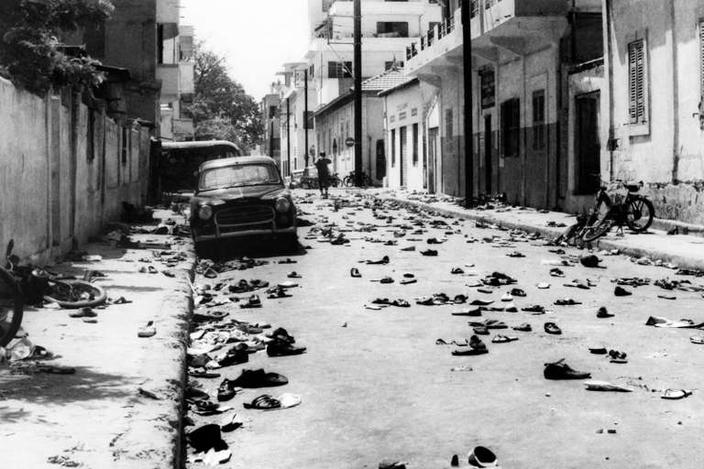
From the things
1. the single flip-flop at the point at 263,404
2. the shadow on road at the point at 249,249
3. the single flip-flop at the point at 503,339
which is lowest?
the single flip-flop at the point at 263,404

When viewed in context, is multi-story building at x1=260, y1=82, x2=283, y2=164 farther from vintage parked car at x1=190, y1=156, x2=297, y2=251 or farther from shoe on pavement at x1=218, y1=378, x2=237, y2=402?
shoe on pavement at x1=218, y1=378, x2=237, y2=402

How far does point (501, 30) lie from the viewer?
27.4 m

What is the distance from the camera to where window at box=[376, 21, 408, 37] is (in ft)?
258

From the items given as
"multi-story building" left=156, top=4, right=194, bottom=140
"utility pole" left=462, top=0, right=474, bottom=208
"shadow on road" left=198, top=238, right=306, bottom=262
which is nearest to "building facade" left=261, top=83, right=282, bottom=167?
"multi-story building" left=156, top=4, right=194, bottom=140

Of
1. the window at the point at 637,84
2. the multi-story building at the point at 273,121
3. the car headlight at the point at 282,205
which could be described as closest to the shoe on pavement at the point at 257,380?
the car headlight at the point at 282,205

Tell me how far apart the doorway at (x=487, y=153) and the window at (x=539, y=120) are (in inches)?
197

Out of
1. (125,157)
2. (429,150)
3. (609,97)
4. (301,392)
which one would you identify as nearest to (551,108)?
(609,97)

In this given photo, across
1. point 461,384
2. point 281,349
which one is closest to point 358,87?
point 281,349

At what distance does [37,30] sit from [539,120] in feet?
61.3

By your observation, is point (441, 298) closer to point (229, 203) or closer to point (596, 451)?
point (596, 451)

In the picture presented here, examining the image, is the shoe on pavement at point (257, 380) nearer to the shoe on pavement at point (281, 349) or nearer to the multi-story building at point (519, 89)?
the shoe on pavement at point (281, 349)

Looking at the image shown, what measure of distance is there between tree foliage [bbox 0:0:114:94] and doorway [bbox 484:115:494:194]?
22.3 metres

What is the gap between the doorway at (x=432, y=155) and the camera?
40.6 metres

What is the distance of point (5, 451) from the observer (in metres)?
4.45
